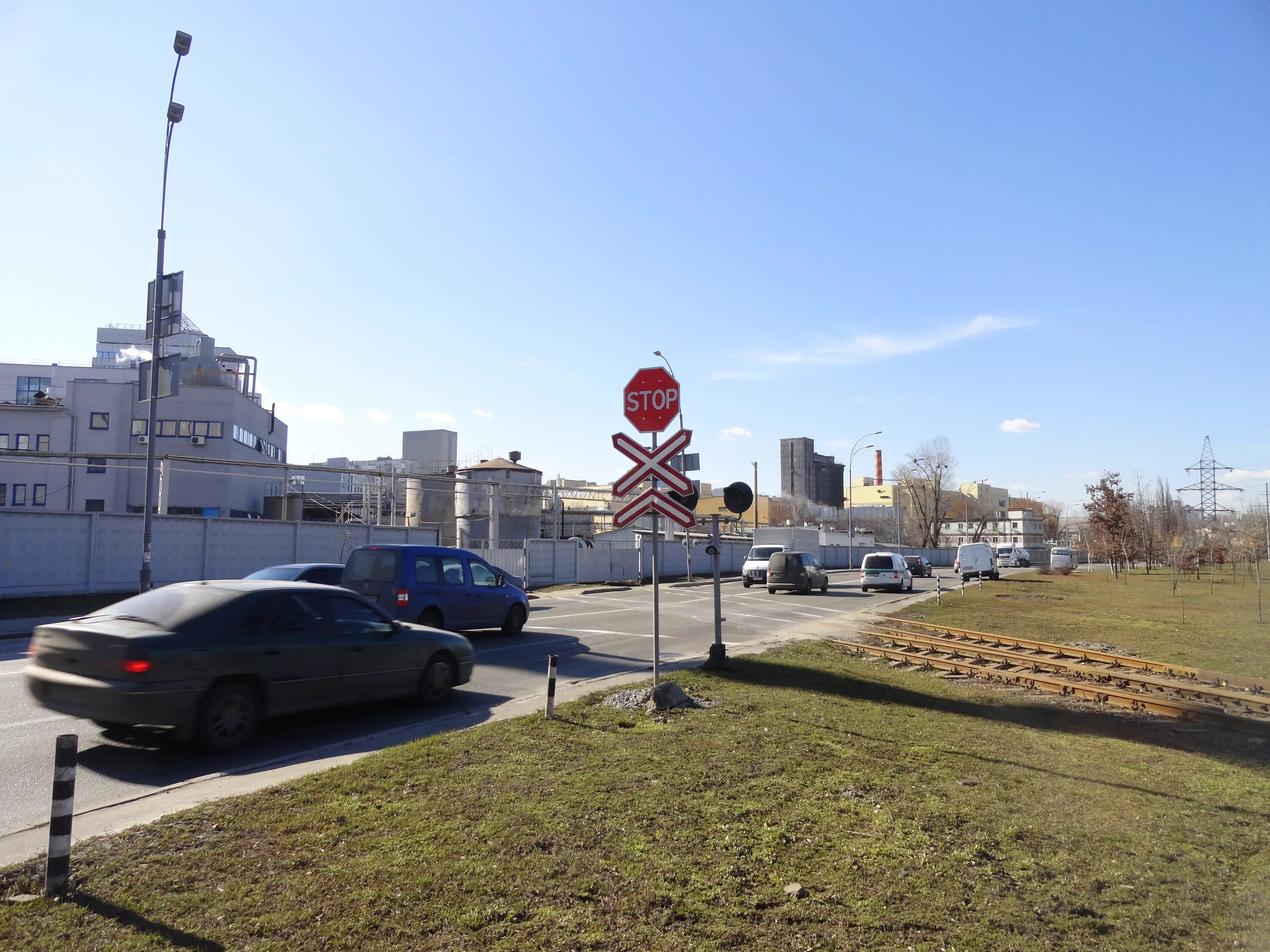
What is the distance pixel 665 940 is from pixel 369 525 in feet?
82.5

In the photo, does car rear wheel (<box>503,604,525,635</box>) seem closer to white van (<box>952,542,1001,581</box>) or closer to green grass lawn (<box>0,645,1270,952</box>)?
green grass lawn (<box>0,645,1270,952</box>)

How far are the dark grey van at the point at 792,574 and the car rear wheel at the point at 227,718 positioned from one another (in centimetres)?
2592

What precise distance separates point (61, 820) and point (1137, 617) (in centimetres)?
2546

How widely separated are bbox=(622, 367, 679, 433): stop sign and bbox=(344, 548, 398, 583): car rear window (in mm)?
5871

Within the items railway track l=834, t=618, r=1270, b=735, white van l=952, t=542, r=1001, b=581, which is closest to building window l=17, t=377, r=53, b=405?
white van l=952, t=542, r=1001, b=581

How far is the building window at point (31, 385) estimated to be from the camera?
59.3 metres

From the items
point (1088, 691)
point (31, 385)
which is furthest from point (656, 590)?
point (31, 385)

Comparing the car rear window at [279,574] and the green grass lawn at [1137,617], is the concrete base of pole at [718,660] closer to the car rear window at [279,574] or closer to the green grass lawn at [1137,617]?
the car rear window at [279,574]

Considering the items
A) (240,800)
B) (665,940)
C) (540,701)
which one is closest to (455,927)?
(665,940)

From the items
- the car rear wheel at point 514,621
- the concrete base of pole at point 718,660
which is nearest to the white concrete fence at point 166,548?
the car rear wheel at point 514,621

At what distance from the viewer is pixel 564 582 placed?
1377 inches

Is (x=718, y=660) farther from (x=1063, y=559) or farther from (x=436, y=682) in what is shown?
(x=1063, y=559)

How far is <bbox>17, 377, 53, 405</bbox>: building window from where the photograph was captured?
59.3 m

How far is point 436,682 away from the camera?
9.48 m
